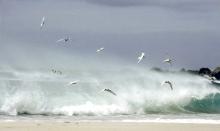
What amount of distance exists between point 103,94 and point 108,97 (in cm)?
79

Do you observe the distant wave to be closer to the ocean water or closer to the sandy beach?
the ocean water

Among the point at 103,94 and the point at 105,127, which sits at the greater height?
the point at 103,94

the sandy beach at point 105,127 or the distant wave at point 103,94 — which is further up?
the distant wave at point 103,94

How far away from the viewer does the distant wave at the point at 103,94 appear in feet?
109

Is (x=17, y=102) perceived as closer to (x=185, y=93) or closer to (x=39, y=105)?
(x=39, y=105)

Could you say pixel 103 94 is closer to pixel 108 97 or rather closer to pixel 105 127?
pixel 108 97

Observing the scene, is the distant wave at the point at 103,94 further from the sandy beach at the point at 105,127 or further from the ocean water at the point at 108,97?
the sandy beach at the point at 105,127

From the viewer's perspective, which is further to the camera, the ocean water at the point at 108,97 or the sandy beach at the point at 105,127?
the ocean water at the point at 108,97

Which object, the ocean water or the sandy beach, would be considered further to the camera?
the ocean water

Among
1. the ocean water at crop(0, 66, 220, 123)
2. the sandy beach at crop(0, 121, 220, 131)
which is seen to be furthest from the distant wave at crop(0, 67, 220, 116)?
the sandy beach at crop(0, 121, 220, 131)

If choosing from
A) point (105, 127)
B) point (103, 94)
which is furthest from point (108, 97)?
point (105, 127)

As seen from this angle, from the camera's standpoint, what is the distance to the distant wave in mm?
33188

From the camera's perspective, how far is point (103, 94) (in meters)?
39.0

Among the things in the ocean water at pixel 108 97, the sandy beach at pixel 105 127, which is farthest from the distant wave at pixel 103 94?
the sandy beach at pixel 105 127
